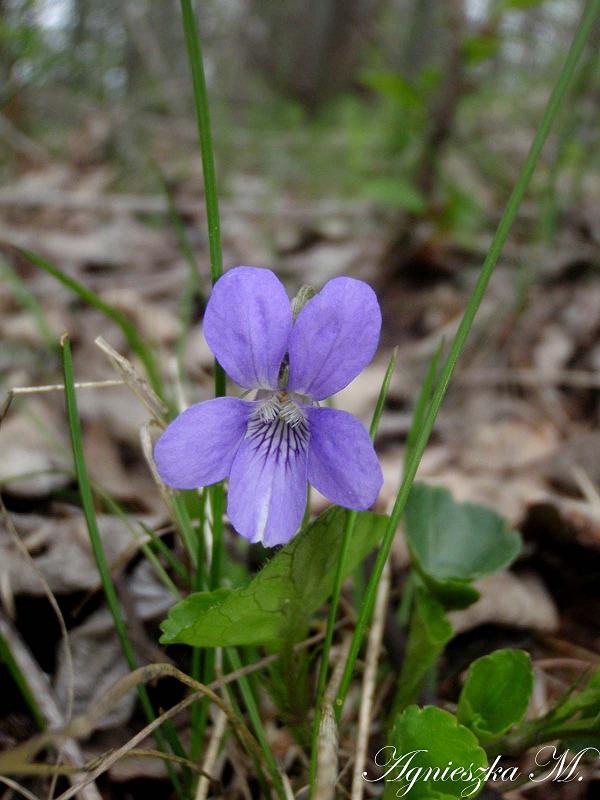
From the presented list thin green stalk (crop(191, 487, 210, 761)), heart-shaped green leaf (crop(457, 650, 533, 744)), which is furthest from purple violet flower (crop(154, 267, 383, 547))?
heart-shaped green leaf (crop(457, 650, 533, 744))

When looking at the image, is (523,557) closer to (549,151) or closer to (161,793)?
(161,793)

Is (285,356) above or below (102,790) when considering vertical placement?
above

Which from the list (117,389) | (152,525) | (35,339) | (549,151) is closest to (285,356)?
(152,525)

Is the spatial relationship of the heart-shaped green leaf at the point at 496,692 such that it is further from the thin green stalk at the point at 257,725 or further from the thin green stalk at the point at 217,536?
the thin green stalk at the point at 217,536

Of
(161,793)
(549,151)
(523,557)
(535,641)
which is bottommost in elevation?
(161,793)

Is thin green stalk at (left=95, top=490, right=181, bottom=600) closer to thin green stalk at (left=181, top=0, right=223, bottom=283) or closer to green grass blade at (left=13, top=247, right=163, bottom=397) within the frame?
green grass blade at (left=13, top=247, right=163, bottom=397)

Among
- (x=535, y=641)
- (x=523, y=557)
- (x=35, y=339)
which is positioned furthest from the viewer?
(x=35, y=339)

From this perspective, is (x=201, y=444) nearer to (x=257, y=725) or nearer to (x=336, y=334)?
(x=336, y=334)
